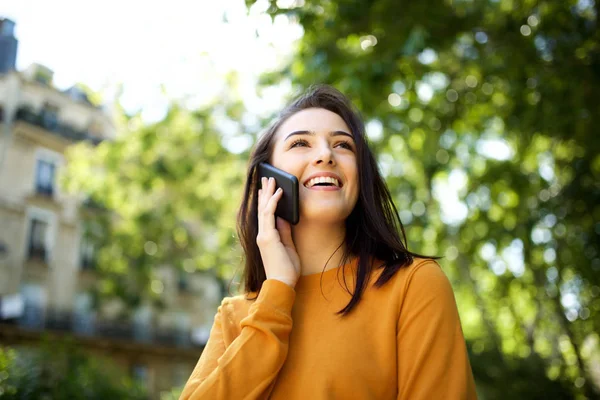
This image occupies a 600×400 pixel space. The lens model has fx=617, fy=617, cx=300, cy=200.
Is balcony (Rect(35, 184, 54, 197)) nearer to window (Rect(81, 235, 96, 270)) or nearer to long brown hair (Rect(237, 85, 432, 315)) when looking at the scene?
window (Rect(81, 235, 96, 270))

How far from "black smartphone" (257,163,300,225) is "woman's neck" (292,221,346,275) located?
80 mm

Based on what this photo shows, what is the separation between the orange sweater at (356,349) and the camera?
1.79 metres

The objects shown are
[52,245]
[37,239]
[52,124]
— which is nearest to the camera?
[52,124]

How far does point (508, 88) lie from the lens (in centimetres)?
802

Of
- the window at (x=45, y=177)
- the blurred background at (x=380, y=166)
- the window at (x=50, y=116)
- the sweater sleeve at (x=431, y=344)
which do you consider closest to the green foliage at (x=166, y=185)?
the blurred background at (x=380, y=166)

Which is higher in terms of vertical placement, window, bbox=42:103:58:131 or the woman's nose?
window, bbox=42:103:58:131

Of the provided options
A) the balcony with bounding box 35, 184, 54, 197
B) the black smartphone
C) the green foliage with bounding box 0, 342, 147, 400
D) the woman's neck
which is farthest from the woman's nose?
the balcony with bounding box 35, 184, 54, 197

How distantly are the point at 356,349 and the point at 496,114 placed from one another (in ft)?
26.4

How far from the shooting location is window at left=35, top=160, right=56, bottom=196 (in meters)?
25.8

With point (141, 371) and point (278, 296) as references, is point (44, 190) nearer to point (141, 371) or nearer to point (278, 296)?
point (141, 371)

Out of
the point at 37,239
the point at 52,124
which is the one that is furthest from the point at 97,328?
the point at 52,124

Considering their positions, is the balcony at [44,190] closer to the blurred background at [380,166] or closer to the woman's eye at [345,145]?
the blurred background at [380,166]

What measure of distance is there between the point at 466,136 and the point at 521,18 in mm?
6751

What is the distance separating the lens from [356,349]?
6.21ft
